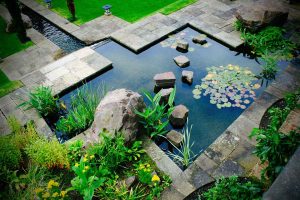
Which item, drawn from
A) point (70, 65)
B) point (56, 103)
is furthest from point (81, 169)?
point (70, 65)

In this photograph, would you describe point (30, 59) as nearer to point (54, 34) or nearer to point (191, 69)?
point (54, 34)

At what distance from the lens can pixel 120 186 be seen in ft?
13.4

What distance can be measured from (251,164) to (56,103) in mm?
4199

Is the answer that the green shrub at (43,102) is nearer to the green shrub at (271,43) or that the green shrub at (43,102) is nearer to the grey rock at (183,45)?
the grey rock at (183,45)

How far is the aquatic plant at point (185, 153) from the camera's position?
4.46 meters

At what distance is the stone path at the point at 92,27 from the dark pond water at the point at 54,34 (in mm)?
147

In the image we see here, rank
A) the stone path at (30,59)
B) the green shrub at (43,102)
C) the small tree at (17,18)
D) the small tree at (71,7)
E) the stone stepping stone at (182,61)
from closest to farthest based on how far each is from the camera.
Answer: the green shrub at (43,102), the stone stepping stone at (182,61), the stone path at (30,59), the small tree at (17,18), the small tree at (71,7)

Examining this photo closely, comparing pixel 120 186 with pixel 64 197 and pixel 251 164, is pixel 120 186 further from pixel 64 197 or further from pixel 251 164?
pixel 251 164

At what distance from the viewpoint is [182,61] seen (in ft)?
21.1

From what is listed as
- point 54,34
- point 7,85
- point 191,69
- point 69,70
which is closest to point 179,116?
point 191,69

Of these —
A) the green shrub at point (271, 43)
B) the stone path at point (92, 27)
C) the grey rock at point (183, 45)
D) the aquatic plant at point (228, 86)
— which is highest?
the green shrub at point (271, 43)

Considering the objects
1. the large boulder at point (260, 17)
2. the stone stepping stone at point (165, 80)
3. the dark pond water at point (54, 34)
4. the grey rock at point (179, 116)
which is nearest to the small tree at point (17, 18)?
the dark pond water at point (54, 34)

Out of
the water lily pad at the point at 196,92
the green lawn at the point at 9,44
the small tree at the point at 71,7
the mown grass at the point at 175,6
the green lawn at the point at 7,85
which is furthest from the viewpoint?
the mown grass at the point at 175,6

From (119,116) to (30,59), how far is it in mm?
3888
